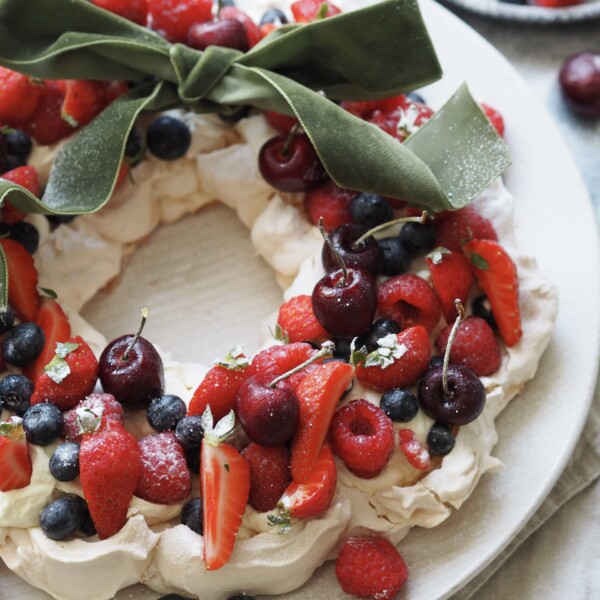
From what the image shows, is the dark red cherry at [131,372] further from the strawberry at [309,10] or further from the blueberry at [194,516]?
the strawberry at [309,10]

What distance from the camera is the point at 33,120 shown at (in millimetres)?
2666

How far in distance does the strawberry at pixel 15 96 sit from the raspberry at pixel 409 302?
1.03 meters

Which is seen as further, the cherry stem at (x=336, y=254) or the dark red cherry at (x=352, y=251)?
the dark red cherry at (x=352, y=251)

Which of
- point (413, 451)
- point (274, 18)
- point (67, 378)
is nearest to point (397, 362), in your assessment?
point (413, 451)

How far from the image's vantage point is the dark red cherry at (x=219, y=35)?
8.77 feet

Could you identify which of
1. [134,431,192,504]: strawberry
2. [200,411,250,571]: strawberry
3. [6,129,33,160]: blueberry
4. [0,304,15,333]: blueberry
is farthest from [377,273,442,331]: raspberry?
[6,129,33,160]: blueberry

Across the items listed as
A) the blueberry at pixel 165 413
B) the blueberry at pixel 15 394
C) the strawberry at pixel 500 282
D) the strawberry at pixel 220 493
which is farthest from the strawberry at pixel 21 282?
the strawberry at pixel 500 282

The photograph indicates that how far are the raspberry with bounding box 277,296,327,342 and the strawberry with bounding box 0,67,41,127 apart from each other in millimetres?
870

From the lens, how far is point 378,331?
92.9 inches

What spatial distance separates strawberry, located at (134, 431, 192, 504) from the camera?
7.15 ft

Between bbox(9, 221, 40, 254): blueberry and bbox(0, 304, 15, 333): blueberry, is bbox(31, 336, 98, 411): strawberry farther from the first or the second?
bbox(9, 221, 40, 254): blueberry

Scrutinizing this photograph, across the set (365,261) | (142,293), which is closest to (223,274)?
(142,293)

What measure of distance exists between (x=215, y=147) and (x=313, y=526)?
110 centimetres

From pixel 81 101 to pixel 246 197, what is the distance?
0.50 meters
